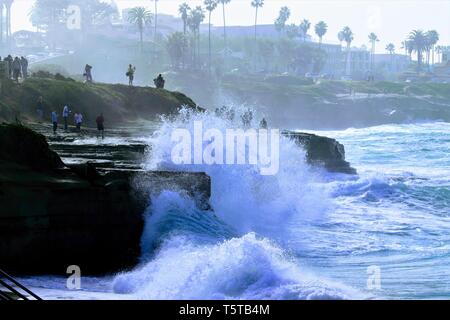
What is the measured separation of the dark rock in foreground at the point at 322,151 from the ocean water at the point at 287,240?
1.23 m

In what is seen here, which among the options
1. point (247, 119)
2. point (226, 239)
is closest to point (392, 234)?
point (226, 239)

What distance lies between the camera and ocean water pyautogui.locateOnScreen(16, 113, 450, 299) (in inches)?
534

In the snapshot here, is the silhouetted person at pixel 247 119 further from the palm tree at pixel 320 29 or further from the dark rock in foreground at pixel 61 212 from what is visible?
the palm tree at pixel 320 29

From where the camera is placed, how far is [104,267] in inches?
628

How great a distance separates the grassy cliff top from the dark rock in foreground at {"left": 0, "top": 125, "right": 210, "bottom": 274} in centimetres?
1113

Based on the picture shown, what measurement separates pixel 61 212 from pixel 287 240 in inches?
260

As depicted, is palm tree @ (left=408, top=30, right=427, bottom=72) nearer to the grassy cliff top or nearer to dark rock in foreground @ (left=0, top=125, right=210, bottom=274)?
the grassy cliff top

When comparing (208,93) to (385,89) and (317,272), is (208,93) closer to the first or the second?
(385,89)

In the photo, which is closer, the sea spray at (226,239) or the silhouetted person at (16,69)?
the sea spray at (226,239)

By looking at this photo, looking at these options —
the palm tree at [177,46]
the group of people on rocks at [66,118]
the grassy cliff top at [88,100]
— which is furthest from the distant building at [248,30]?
the group of people on rocks at [66,118]

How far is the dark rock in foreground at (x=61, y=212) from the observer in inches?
600

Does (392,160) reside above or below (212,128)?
below
